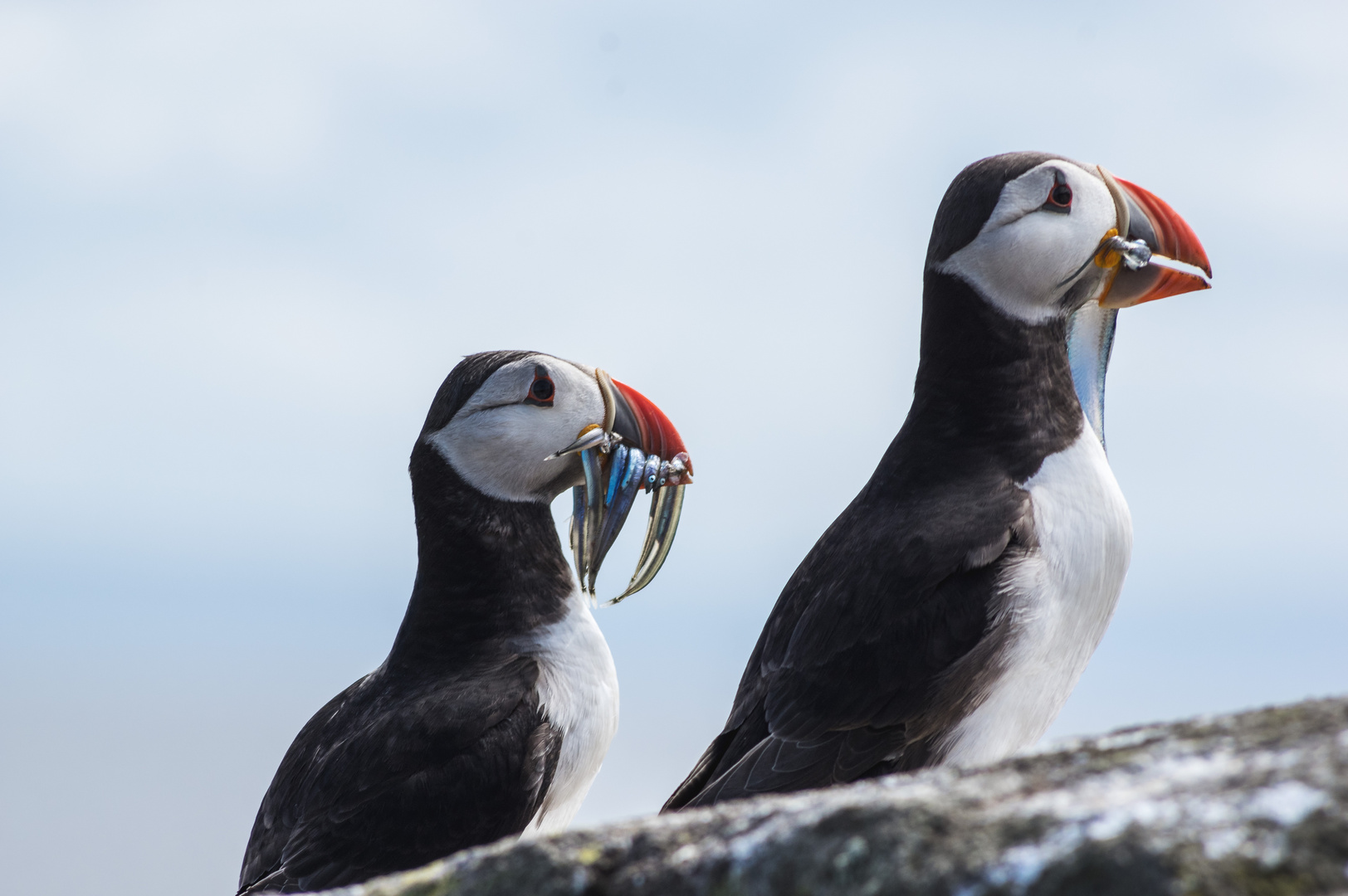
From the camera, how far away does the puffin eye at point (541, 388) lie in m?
5.83

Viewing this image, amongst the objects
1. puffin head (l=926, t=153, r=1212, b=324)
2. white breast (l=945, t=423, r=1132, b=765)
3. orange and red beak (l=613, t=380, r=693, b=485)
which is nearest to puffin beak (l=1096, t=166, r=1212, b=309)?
puffin head (l=926, t=153, r=1212, b=324)

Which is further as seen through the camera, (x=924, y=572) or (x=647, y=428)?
(x=647, y=428)

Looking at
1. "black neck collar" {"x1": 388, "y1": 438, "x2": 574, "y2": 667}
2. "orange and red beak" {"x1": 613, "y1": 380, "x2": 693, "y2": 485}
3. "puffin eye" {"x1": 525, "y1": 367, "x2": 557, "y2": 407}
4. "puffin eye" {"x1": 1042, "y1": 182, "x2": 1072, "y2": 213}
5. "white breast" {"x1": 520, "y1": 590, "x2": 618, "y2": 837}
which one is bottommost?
"white breast" {"x1": 520, "y1": 590, "x2": 618, "y2": 837}

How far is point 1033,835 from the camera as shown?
159 cm

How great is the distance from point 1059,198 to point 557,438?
2.40 m

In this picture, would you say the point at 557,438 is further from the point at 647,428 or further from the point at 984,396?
the point at 984,396

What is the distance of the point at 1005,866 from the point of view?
1554 millimetres

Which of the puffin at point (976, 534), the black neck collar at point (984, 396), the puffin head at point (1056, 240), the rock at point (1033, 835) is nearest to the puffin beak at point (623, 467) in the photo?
the puffin at point (976, 534)

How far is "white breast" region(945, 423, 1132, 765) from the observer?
16.0 feet

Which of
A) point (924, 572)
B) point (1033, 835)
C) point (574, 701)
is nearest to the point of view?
point (1033, 835)

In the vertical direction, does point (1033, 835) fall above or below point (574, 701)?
above

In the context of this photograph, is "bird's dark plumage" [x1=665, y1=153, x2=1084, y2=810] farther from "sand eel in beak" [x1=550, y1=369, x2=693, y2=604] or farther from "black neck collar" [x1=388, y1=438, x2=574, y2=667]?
"black neck collar" [x1=388, y1=438, x2=574, y2=667]

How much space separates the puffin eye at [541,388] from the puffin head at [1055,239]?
5.83 feet

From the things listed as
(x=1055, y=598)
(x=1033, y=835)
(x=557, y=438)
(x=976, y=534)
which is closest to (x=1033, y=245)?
(x=976, y=534)
